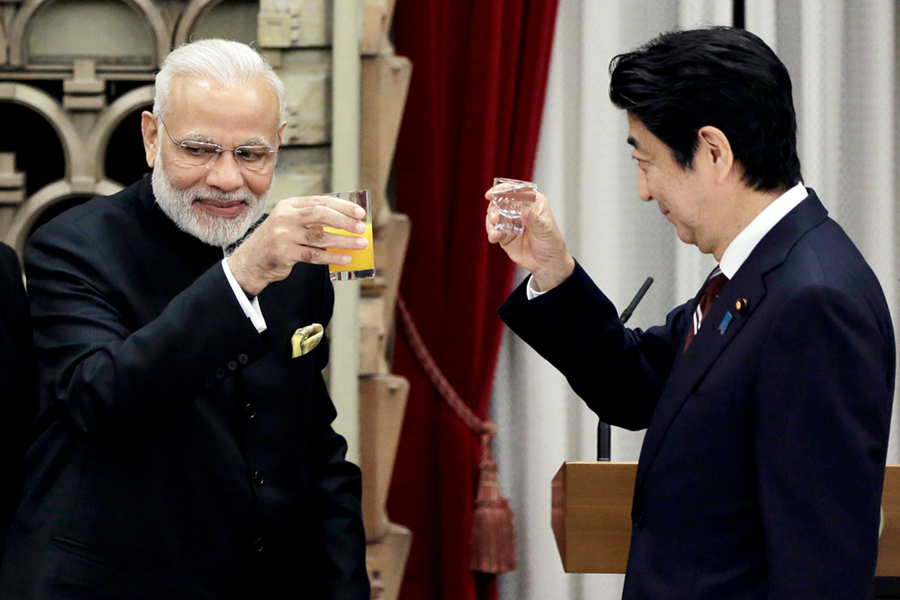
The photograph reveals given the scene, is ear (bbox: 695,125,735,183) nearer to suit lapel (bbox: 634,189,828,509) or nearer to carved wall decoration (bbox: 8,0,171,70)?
suit lapel (bbox: 634,189,828,509)

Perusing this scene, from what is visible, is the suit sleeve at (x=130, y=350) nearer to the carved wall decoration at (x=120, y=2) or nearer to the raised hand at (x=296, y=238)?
the raised hand at (x=296, y=238)

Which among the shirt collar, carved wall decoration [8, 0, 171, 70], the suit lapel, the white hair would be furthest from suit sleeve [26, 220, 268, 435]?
carved wall decoration [8, 0, 171, 70]

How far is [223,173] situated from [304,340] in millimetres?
331

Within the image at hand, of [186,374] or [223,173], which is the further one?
[223,173]

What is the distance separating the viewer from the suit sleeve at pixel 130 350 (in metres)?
1.46

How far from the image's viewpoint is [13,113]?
3.25m

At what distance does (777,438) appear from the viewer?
4.20ft

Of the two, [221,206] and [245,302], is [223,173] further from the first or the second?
[245,302]

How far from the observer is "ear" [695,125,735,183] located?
4.82ft

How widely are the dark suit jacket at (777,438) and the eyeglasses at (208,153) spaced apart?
2.67 ft

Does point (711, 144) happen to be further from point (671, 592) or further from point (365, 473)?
point (365, 473)

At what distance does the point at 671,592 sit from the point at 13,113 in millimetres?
2743

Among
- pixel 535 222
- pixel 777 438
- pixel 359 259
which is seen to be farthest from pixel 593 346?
pixel 777 438

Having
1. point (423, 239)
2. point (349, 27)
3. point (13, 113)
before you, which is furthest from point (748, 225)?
point (13, 113)
